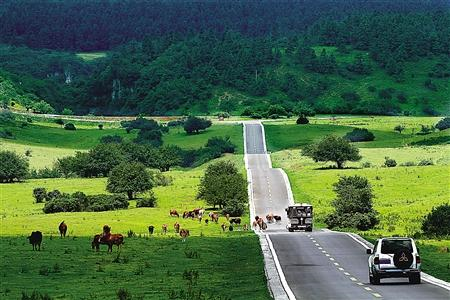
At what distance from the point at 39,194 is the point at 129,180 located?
910 cm

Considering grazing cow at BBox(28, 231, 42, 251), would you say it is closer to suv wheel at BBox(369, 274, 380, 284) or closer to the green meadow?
the green meadow

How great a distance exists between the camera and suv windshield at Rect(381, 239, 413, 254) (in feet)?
116

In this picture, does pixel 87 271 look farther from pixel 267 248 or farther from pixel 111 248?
pixel 267 248

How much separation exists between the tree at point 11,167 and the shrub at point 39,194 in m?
19.2

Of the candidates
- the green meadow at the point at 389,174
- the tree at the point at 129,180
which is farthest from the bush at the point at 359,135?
the tree at the point at 129,180

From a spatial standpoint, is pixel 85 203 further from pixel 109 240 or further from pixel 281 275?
pixel 281 275

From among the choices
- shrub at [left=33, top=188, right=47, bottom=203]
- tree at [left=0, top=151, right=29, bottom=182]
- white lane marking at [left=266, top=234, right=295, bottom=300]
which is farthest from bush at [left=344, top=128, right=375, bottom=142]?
white lane marking at [left=266, top=234, right=295, bottom=300]

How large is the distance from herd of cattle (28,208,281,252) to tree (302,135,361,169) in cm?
3476

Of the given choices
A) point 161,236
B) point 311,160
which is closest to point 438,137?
point 311,160

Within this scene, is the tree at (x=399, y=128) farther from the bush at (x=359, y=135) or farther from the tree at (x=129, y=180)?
the tree at (x=129, y=180)

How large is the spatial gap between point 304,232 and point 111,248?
2279 centimetres

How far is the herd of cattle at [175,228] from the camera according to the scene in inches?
2185

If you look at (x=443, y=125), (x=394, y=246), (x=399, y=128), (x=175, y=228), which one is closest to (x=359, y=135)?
(x=399, y=128)

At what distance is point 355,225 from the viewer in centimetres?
7938
